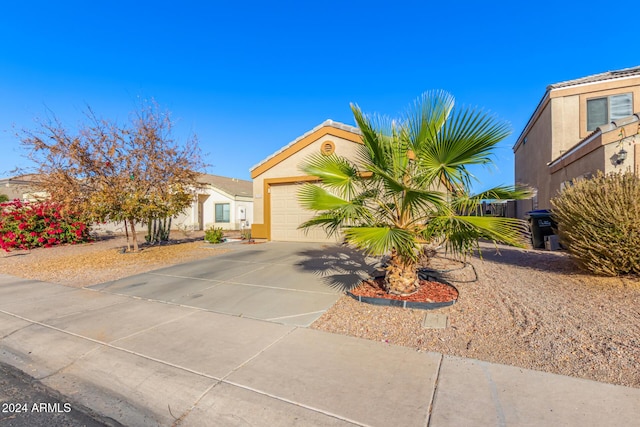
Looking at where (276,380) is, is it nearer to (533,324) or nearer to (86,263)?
(533,324)

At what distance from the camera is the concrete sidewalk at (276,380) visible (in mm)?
2500

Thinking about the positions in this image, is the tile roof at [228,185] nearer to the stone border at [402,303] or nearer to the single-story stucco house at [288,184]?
the single-story stucco house at [288,184]

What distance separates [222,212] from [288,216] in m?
10.1

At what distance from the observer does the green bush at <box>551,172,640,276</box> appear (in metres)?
5.42

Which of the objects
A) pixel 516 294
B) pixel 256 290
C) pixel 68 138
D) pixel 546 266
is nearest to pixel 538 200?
pixel 546 266

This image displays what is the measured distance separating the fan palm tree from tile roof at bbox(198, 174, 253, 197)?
1225 cm

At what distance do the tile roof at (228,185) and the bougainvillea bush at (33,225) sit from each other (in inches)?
253

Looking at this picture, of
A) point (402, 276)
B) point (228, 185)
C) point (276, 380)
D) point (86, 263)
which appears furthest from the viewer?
point (228, 185)

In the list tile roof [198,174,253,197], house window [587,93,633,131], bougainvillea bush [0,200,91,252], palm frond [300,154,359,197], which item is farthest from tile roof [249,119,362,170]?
house window [587,93,633,131]

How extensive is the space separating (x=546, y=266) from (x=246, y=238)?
11.6m

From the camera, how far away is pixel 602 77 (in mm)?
12672

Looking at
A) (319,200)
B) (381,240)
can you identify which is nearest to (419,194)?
(381,240)

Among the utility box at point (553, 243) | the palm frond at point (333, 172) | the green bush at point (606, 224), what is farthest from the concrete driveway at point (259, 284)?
the utility box at point (553, 243)

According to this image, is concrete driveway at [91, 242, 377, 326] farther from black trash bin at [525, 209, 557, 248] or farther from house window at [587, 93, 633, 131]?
house window at [587, 93, 633, 131]
